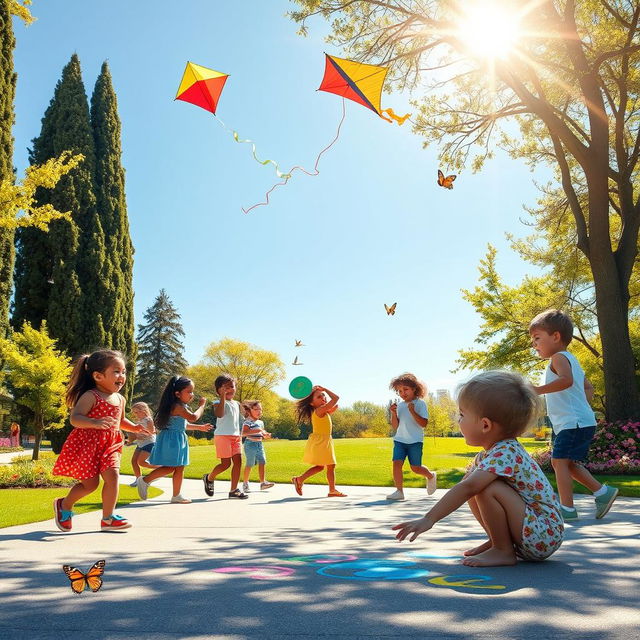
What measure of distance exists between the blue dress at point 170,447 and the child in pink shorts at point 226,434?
0.83m

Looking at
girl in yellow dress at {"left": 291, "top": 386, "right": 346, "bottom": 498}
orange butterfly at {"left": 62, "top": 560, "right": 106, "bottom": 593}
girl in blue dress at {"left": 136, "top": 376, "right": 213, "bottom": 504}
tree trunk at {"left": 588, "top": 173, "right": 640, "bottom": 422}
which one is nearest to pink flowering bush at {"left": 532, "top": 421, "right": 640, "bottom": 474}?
tree trunk at {"left": 588, "top": 173, "right": 640, "bottom": 422}

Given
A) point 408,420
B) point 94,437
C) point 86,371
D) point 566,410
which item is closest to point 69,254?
point 408,420

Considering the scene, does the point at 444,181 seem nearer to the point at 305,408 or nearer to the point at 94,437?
the point at 305,408

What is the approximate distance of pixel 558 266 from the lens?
22.1 metres

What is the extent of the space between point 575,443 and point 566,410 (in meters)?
0.29

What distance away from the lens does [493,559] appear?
10.4ft

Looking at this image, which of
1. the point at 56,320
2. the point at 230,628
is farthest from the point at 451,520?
the point at 56,320

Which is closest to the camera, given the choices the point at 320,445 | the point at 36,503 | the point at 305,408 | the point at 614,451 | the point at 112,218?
the point at 36,503

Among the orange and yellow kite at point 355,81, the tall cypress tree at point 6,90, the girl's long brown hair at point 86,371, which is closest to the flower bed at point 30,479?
the girl's long brown hair at point 86,371

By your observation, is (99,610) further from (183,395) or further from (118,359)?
(183,395)

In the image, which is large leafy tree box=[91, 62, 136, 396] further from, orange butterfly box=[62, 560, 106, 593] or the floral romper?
the floral romper

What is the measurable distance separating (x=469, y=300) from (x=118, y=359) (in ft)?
66.2

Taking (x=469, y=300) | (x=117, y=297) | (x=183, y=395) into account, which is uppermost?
(x=117, y=297)

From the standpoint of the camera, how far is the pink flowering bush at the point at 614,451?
12344 mm
